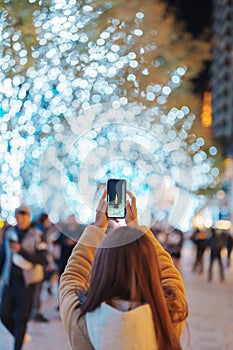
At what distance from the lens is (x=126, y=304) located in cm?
261

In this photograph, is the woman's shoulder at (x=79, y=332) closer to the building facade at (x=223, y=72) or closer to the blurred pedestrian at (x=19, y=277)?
the blurred pedestrian at (x=19, y=277)

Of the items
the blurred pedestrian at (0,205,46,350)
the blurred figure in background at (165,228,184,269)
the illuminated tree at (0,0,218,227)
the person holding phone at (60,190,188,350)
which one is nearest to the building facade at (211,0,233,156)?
the blurred figure in background at (165,228,184,269)

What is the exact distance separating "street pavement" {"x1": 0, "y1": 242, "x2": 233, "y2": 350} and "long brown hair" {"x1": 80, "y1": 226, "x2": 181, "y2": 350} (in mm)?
2641

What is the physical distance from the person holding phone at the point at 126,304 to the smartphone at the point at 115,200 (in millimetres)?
271

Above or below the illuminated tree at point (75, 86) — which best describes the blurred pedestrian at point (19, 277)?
below

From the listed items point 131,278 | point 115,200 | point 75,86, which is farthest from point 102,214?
point 75,86

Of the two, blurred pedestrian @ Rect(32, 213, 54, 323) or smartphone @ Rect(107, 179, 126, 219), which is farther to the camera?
blurred pedestrian @ Rect(32, 213, 54, 323)

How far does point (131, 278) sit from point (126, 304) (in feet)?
0.34

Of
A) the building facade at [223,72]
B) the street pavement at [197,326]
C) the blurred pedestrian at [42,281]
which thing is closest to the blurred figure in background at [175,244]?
the street pavement at [197,326]

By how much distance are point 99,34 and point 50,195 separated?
99.3 inches

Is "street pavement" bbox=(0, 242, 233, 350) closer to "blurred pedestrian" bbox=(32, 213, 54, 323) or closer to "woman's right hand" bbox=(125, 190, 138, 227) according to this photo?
"blurred pedestrian" bbox=(32, 213, 54, 323)

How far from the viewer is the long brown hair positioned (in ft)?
8.53

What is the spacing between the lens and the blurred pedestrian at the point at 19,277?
7.05 m

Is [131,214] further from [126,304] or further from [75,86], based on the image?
[75,86]
